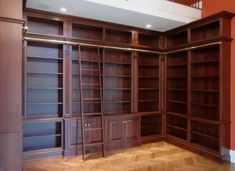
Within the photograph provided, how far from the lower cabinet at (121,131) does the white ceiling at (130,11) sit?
2.02m

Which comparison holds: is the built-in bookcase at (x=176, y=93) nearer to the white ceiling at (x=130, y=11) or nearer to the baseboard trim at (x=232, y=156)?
the white ceiling at (x=130, y=11)

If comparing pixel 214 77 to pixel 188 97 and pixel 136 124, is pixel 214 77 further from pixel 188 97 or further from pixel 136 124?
pixel 136 124

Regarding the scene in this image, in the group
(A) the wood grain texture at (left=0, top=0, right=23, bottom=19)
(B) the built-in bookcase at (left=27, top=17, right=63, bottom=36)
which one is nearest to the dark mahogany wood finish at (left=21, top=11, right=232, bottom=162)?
(B) the built-in bookcase at (left=27, top=17, right=63, bottom=36)

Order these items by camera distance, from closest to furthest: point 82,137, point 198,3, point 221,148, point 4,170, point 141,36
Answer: point 4,170
point 221,148
point 82,137
point 198,3
point 141,36

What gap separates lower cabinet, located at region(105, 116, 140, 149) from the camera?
14.9 feet

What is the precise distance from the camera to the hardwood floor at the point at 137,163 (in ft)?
11.8

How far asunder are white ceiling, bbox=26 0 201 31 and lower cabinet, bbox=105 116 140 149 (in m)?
2.02

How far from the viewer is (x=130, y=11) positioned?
3955 mm

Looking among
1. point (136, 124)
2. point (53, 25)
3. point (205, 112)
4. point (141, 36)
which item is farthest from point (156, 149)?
point (53, 25)

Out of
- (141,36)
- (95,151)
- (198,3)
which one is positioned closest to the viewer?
(95,151)

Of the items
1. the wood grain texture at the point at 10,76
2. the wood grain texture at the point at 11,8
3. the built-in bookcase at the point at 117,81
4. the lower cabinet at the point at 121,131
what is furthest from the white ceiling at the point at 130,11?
the lower cabinet at the point at 121,131

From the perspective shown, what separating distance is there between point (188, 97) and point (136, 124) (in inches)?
49.2

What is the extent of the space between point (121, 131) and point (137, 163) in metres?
0.97

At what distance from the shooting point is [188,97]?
15.3ft
